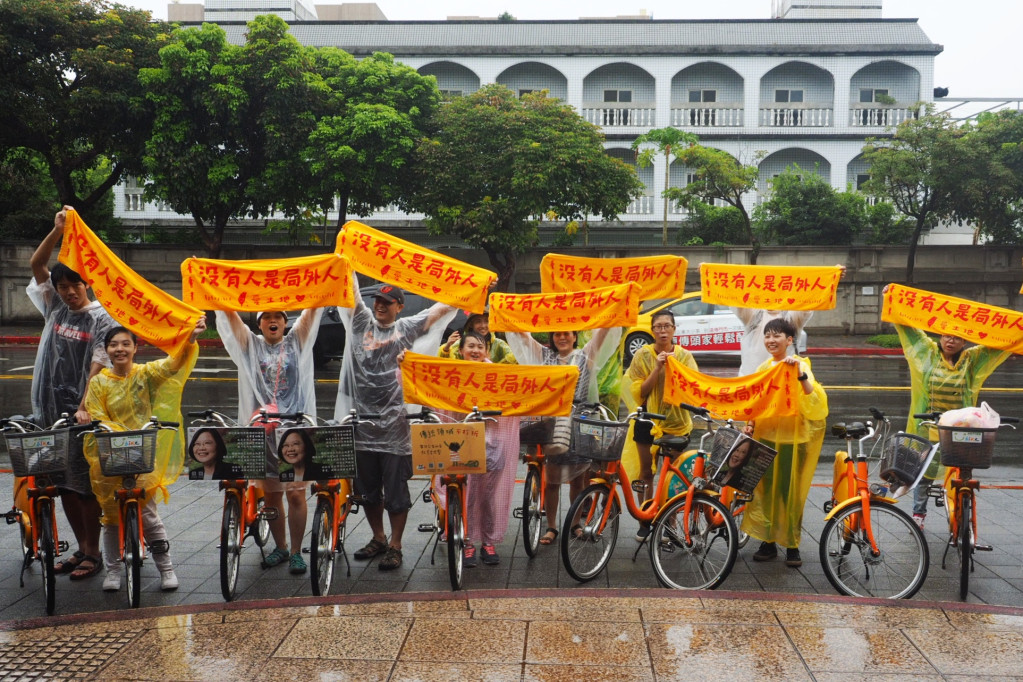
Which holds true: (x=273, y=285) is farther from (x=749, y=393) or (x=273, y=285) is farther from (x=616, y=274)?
(x=749, y=393)

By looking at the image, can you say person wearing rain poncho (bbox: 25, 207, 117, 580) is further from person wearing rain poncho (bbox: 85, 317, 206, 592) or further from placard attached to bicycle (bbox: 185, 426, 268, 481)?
placard attached to bicycle (bbox: 185, 426, 268, 481)

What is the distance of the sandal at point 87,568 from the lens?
607cm

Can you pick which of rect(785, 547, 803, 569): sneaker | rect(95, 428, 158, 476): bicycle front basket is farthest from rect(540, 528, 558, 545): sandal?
rect(95, 428, 158, 476): bicycle front basket

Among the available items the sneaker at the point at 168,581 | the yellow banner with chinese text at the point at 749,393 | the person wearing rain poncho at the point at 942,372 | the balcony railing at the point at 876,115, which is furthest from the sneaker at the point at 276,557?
the balcony railing at the point at 876,115

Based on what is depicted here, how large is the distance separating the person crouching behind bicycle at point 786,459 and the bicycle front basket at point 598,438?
3.13ft

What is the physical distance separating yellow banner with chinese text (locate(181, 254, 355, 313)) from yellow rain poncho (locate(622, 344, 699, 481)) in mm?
2287

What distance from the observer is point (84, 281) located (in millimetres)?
6129

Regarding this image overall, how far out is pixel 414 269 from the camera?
6.58 m

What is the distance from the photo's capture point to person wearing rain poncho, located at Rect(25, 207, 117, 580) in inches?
241

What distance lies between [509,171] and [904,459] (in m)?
18.8

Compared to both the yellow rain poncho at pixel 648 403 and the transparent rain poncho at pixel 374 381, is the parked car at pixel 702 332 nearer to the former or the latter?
the yellow rain poncho at pixel 648 403

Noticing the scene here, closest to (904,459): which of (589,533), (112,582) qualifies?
(589,533)

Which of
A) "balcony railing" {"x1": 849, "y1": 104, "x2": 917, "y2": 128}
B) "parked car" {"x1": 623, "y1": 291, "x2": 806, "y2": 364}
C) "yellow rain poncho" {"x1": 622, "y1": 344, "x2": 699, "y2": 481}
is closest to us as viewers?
"yellow rain poncho" {"x1": 622, "y1": 344, "x2": 699, "y2": 481}

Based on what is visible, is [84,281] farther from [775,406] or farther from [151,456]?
[775,406]
